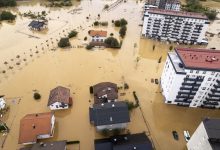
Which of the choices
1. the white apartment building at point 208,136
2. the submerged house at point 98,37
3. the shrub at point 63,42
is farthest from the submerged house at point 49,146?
the submerged house at point 98,37

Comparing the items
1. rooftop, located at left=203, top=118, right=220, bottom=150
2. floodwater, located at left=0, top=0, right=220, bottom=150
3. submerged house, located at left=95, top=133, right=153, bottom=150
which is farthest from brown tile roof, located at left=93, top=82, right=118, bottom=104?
rooftop, located at left=203, top=118, right=220, bottom=150

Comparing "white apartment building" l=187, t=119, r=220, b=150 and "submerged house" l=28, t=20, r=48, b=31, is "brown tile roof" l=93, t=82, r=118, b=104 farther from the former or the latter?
"submerged house" l=28, t=20, r=48, b=31

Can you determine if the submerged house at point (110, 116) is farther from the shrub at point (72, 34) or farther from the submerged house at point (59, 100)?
the shrub at point (72, 34)

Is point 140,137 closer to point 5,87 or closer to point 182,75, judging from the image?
point 182,75

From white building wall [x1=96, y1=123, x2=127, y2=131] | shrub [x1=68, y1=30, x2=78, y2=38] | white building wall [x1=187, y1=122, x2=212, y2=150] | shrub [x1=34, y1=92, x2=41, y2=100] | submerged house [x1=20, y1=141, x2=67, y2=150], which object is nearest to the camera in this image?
white building wall [x1=187, y1=122, x2=212, y2=150]

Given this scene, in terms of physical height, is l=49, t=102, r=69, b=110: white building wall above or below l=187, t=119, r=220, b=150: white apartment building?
below

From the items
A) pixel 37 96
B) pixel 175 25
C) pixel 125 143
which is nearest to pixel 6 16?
pixel 37 96

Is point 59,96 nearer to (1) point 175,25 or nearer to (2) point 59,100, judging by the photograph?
(2) point 59,100
